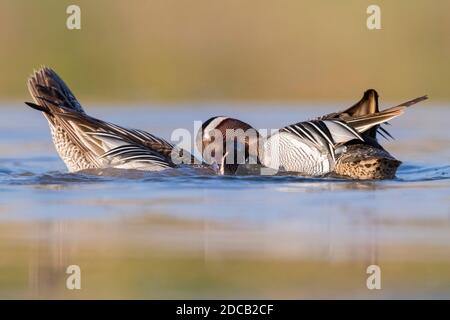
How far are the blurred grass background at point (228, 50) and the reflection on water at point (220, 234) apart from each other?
22.1 feet

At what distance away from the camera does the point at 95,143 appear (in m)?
10.9

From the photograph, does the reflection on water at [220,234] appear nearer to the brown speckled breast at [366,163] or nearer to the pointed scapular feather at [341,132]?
the brown speckled breast at [366,163]

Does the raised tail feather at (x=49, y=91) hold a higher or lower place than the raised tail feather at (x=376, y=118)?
higher

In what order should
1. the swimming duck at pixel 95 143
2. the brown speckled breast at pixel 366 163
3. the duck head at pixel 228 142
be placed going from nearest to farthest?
1. the brown speckled breast at pixel 366 163
2. the swimming duck at pixel 95 143
3. the duck head at pixel 228 142

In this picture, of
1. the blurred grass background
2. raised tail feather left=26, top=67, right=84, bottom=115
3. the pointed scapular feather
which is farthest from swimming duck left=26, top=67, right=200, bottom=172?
the blurred grass background

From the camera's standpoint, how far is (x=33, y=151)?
1297 centimetres

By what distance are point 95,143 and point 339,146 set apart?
7.14 feet

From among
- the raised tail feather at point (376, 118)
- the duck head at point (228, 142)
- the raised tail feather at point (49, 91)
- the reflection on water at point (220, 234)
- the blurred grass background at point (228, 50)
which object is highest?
the blurred grass background at point (228, 50)

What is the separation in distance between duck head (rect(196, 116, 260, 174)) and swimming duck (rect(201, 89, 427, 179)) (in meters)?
0.15

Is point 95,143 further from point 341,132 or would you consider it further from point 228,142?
point 341,132

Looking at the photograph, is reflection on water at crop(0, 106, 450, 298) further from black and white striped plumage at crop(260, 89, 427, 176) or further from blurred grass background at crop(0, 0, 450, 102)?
blurred grass background at crop(0, 0, 450, 102)

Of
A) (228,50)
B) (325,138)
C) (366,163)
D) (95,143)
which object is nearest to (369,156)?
(366,163)

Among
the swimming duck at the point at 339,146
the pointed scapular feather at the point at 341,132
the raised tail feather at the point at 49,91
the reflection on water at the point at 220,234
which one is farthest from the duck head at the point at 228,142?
the raised tail feather at the point at 49,91

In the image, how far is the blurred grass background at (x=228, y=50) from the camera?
1806 cm
